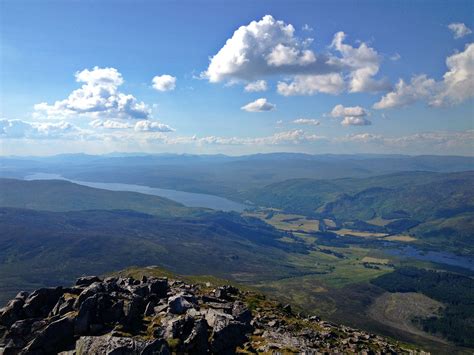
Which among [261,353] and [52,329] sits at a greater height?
[52,329]

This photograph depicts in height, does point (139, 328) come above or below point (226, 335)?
below

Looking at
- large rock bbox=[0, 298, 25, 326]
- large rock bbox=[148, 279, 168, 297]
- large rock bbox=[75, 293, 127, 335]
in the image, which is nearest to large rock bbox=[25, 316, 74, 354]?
large rock bbox=[75, 293, 127, 335]

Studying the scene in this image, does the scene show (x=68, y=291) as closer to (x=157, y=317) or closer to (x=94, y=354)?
(x=157, y=317)

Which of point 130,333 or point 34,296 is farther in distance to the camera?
point 34,296

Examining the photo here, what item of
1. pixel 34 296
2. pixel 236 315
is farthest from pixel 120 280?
pixel 236 315

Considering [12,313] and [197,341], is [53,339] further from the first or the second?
[197,341]

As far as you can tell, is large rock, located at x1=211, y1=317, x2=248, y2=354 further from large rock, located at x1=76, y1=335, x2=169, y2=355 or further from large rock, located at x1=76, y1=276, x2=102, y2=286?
large rock, located at x1=76, y1=276, x2=102, y2=286

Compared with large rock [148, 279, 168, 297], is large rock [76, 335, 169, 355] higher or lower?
higher

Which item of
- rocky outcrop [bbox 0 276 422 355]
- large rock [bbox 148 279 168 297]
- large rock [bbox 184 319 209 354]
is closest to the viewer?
large rock [bbox 184 319 209 354]

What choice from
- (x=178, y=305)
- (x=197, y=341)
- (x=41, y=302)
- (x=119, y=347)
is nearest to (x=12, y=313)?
(x=41, y=302)
